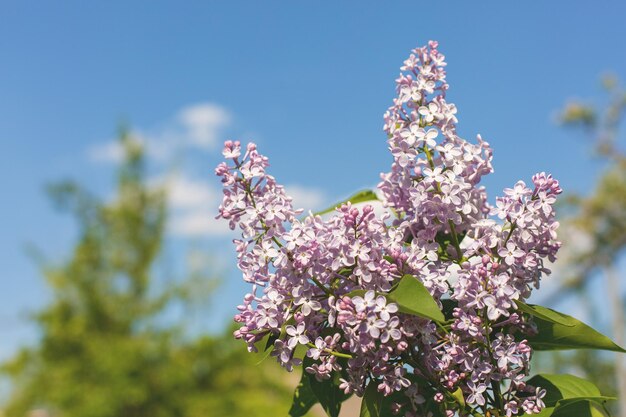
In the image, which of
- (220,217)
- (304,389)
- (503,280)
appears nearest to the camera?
(503,280)

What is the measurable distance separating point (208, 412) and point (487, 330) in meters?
8.49

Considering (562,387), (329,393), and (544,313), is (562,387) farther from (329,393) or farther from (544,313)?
(329,393)

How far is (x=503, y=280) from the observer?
120 cm

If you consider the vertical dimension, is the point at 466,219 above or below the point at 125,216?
below

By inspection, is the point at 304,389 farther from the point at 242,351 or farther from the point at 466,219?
the point at 242,351

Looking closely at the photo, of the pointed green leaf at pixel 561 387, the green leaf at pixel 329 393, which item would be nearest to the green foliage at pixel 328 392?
Answer: the green leaf at pixel 329 393

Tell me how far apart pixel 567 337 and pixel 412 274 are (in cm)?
36

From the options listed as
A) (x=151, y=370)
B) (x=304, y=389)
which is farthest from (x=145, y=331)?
(x=304, y=389)

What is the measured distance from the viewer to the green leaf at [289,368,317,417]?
1487mm

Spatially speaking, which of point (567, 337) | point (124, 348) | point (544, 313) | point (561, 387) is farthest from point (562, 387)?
point (124, 348)

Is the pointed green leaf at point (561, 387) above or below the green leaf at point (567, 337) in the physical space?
below

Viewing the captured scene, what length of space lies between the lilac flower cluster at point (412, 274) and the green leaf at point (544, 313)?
0.02 m

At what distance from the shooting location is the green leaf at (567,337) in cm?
129

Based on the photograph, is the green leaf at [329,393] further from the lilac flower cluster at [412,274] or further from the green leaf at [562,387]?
the green leaf at [562,387]
